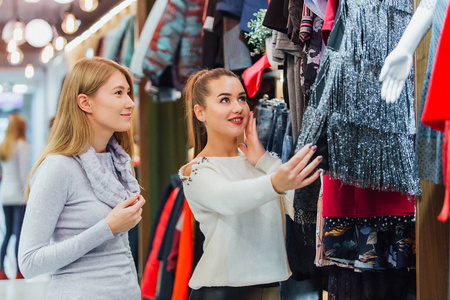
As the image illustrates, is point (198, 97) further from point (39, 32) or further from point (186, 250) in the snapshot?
point (39, 32)

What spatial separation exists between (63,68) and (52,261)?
812 cm

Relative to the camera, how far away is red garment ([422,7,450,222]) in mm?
1370

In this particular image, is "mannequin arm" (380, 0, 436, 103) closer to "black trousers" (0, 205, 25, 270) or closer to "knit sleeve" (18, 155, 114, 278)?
"knit sleeve" (18, 155, 114, 278)

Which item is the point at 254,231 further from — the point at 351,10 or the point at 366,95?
the point at 351,10

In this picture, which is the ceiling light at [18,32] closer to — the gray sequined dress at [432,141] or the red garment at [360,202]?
the red garment at [360,202]

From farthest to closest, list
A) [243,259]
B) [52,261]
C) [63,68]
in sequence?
[63,68] → [243,259] → [52,261]

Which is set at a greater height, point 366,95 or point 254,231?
point 366,95

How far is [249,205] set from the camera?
1.80 m

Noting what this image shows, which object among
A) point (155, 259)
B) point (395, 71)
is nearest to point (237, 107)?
point (395, 71)

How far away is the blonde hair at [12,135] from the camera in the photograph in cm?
627

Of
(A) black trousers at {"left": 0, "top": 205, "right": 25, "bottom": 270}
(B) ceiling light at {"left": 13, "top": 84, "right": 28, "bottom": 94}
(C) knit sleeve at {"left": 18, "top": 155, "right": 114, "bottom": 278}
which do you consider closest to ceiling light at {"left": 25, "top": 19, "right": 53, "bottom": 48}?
(A) black trousers at {"left": 0, "top": 205, "right": 25, "bottom": 270}

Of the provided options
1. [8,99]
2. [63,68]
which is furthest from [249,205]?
[8,99]

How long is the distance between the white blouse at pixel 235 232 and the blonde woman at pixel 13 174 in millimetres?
4347

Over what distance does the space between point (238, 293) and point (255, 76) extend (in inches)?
42.9
